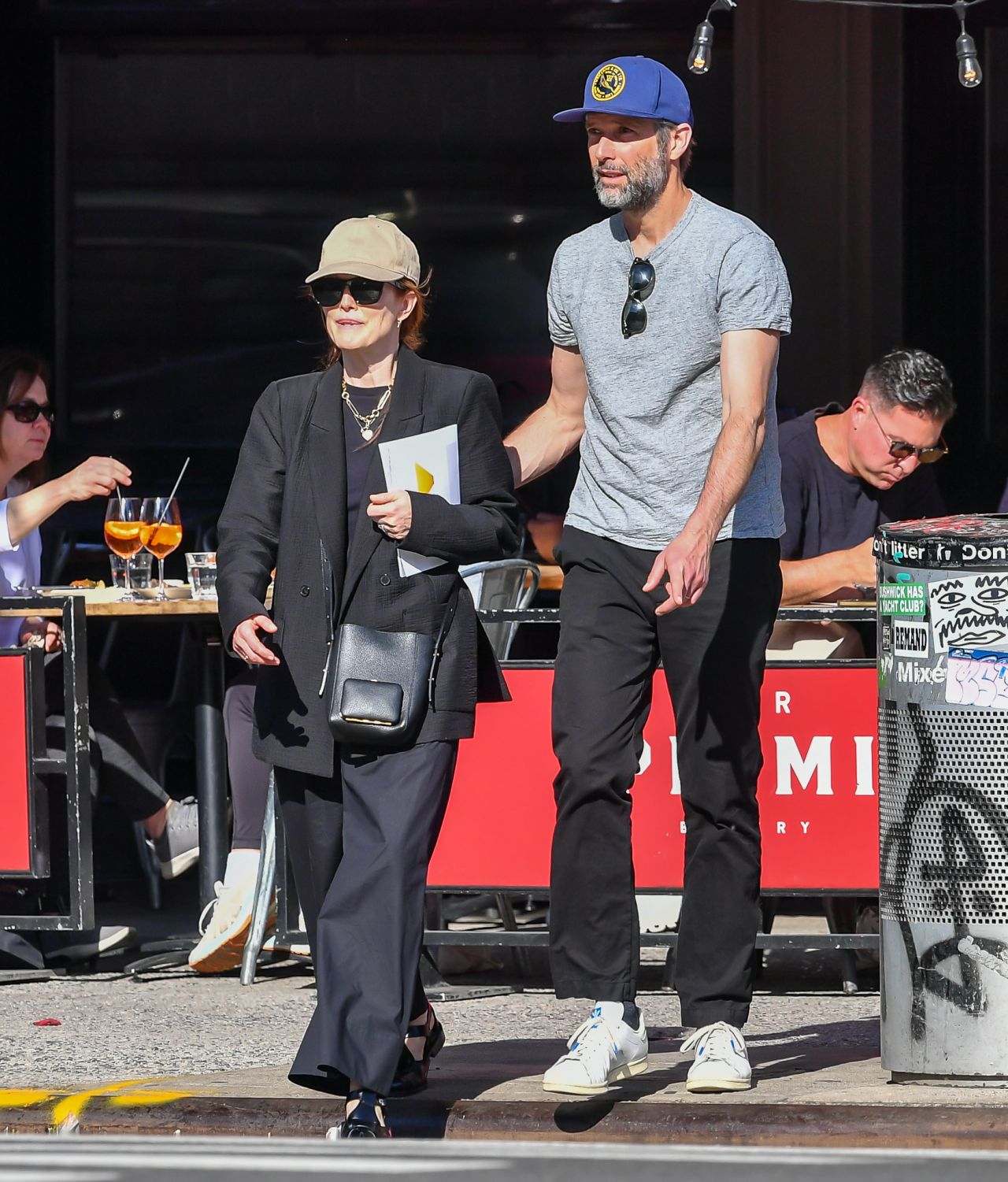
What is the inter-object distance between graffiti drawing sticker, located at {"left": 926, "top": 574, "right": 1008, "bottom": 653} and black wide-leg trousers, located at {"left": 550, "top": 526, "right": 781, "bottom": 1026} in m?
0.37

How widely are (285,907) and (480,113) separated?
5.18 metres

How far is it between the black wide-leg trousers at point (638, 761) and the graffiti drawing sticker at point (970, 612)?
1.21 feet

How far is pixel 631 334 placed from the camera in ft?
16.5

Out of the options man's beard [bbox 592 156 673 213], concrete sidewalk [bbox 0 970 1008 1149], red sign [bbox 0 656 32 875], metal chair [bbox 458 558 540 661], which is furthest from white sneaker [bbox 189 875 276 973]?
man's beard [bbox 592 156 673 213]

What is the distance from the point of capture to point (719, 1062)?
4.91 m

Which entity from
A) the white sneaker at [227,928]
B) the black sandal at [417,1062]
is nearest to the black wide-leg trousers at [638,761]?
the black sandal at [417,1062]

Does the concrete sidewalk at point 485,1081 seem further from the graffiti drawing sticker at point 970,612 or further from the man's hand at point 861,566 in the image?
the man's hand at point 861,566

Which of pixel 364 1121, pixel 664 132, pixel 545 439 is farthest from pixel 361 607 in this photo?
pixel 664 132

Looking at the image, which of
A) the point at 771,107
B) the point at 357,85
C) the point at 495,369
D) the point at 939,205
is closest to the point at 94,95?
the point at 357,85

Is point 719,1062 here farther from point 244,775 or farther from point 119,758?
point 119,758

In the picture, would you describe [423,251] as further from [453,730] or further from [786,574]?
[453,730]

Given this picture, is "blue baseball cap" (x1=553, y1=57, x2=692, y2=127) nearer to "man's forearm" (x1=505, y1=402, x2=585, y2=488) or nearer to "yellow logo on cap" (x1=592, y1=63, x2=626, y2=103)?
"yellow logo on cap" (x1=592, y1=63, x2=626, y2=103)

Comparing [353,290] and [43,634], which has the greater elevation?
[353,290]

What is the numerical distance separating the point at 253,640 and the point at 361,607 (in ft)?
0.86
